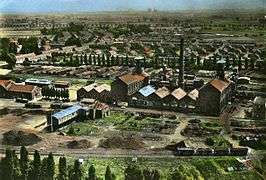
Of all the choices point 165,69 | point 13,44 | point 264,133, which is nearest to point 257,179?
point 264,133

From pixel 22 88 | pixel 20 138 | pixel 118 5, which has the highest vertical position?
pixel 118 5

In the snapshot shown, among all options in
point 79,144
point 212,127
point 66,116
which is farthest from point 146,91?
point 79,144

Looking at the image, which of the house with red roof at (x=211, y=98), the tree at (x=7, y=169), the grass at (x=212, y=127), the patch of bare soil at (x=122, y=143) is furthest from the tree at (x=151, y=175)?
the house with red roof at (x=211, y=98)

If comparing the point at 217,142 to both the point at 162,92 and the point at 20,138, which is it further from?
the point at 20,138

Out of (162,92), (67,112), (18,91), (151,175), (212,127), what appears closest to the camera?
(151,175)

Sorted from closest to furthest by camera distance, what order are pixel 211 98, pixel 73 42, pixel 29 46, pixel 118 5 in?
pixel 211 98 < pixel 118 5 < pixel 29 46 < pixel 73 42

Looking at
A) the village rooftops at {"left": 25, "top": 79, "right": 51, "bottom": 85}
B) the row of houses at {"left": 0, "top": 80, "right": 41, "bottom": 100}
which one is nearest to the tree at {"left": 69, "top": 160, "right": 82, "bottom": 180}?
the row of houses at {"left": 0, "top": 80, "right": 41, "bottom": 100}

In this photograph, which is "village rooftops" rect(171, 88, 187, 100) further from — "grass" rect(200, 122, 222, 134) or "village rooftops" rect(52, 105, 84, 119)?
"village rooftops" rect(52, 105, 84, 119)
